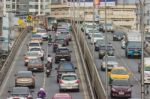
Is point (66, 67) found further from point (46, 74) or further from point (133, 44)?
point (133, 44)

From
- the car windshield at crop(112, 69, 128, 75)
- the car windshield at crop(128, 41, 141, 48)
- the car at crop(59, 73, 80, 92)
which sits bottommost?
the car at crop(59, 73, 80, 92)

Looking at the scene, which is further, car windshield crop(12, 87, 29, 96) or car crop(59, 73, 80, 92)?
car crop(59, 73, 80, 92)

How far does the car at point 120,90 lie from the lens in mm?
45875

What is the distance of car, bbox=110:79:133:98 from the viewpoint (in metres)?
45.9

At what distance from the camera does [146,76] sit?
172 feet

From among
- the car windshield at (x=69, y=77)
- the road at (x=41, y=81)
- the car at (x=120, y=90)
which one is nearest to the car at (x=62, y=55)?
the road at (x=41, y=81)

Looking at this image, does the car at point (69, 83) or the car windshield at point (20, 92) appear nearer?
the car windshield at point (20, 92)

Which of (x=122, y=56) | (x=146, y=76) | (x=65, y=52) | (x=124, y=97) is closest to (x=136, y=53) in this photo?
(x=122, y=56)

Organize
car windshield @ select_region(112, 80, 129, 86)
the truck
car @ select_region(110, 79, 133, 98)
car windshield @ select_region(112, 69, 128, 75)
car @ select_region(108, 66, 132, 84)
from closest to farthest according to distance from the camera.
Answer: car @ select_region(110, 79, 133, 98) → car windshield @ select_region(112, 80, 129, 86) → car @ select_region(108, 66, 132, 84) → car windshield @ select_region(112, 69, 128, 75) → the truck

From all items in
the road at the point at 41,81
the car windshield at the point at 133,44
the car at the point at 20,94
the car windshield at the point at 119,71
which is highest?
the car windshield at the point at 133,44

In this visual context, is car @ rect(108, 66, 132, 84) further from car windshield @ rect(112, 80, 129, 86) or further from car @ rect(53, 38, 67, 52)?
car @ rect(53, 38, 67, 52)

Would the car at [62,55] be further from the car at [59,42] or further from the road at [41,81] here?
the car at [59,42]

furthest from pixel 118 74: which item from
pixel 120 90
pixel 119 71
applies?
pixel 120 90

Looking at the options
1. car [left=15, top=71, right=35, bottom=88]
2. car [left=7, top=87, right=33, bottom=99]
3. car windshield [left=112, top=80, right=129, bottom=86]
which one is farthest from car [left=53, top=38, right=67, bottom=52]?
car [left=7, top=87, right=33, bottom=99]
